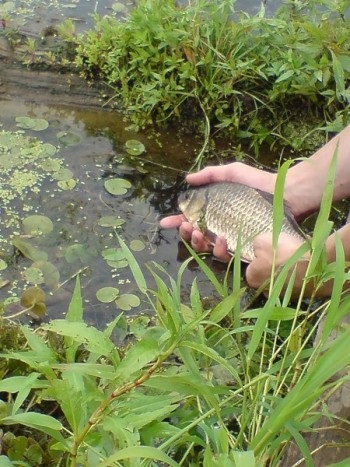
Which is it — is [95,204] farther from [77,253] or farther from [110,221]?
[77,253]

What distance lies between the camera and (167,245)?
3113 mm

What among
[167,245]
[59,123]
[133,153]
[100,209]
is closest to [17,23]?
[59,123]

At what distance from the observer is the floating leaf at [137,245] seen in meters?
3.05

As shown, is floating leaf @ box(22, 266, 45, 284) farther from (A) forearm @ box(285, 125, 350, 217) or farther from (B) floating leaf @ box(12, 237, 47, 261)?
(A) forearm @ box(285, 125, 350, 217)

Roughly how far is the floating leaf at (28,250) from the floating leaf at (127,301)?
0.35 m

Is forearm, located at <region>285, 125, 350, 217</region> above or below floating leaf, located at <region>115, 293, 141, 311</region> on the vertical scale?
above

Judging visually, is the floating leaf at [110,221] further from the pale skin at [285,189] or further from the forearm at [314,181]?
the forearm at [314,181]

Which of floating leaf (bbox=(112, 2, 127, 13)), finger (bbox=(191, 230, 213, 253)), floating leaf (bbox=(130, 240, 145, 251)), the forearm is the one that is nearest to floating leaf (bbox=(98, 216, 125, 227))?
floating leaf (bbox=(130, 240, 145, 251))

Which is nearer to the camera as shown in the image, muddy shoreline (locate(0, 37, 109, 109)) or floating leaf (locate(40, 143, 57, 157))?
floating leaf (locate(40, 143, 57, 157))

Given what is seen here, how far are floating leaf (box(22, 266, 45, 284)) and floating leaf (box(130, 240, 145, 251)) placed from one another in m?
0.43

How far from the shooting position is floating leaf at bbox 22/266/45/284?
278 cm

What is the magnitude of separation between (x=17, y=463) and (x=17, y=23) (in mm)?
2725

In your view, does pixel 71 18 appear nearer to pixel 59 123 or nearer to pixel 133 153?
pixel 59 123

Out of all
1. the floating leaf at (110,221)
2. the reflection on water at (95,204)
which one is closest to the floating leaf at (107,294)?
the reflection on water at (95,204)
